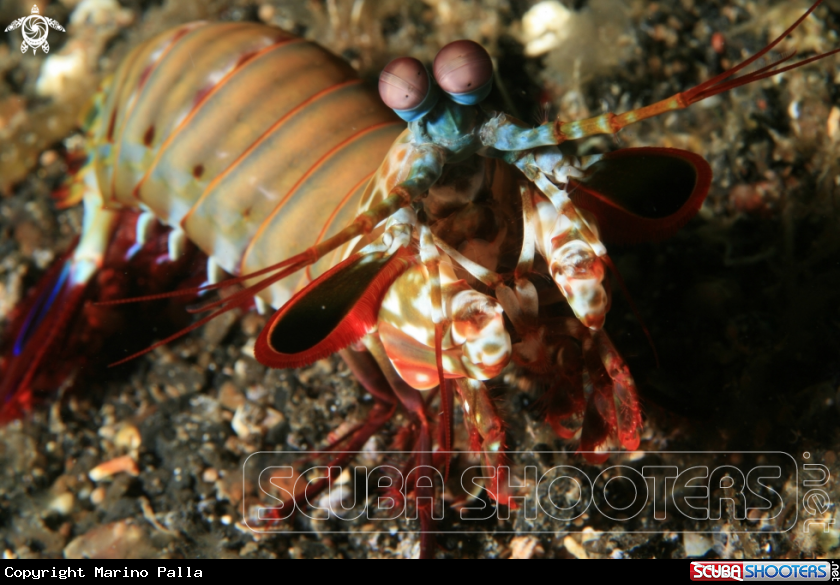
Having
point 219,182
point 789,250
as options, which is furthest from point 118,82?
point 789,250

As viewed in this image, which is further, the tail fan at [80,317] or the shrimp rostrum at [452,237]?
the tail fan at [80,317]

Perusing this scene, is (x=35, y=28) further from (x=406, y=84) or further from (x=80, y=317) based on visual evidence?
(x=406, y=84)

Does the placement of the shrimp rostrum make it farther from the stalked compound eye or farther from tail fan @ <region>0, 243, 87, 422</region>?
tail fan @ <region>0, 243, 87, 422</region>

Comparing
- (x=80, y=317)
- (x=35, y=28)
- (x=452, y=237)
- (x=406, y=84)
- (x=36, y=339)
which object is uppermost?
(x=35, y=28)

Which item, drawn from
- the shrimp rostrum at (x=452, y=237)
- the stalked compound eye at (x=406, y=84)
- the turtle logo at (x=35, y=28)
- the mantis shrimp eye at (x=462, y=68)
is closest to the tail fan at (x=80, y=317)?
the shrimp rostrum at (x=452, y=237)

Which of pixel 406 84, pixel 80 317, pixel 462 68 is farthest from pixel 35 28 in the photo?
pixel 462 68

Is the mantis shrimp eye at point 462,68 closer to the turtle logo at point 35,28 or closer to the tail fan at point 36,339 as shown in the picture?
the tail fan at point 36,339

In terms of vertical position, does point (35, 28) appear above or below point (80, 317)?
above

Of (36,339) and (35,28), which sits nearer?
(36,339)
